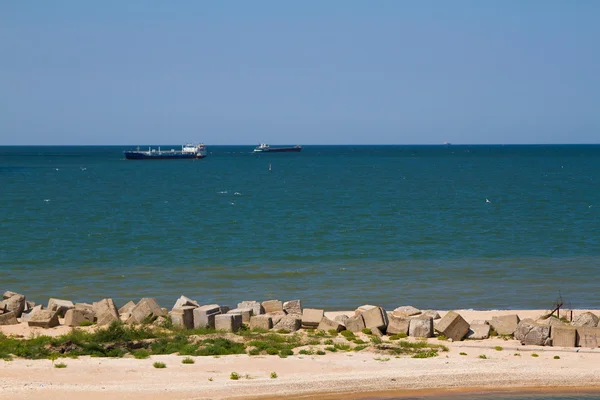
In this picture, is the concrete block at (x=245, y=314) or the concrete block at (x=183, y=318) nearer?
the concrete block at (x=183, y=318)

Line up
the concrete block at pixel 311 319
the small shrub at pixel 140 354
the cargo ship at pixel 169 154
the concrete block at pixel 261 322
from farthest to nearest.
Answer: the cargo ship at pixel 169 154, the concrete block at pixel 311 319, the concrete block at pixel 261 322, the small shrub at pixel 140 354

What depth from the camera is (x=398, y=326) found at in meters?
23.4

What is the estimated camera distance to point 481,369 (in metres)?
19.4

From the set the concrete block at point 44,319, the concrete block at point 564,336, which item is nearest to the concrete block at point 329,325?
the concrete block at point 564,336

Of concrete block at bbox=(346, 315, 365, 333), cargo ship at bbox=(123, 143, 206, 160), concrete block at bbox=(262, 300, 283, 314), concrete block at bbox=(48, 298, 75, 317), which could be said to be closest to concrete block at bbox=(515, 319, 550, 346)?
concrete block at bbox=(346, 315, 365, 333)

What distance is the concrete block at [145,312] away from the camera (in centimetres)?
2398

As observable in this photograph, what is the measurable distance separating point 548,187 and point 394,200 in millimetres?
24489

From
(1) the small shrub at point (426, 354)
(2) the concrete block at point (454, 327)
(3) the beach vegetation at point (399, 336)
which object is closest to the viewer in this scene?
(1) the small shrub at point (426, 354)

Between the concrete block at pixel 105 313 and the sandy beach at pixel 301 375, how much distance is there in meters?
3.92

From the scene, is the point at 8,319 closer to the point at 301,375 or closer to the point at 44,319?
the point at 44,319

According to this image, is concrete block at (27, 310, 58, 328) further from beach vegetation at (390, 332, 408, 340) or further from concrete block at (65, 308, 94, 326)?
beach vegetation at (390, 332, 408, 340)

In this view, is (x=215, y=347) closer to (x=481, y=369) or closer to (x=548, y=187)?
(x=481, y=369)

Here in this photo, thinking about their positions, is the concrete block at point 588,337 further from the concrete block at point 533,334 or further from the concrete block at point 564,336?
the concrete block at point 533,334

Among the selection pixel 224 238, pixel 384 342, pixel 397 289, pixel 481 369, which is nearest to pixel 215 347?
pixel 384 342
